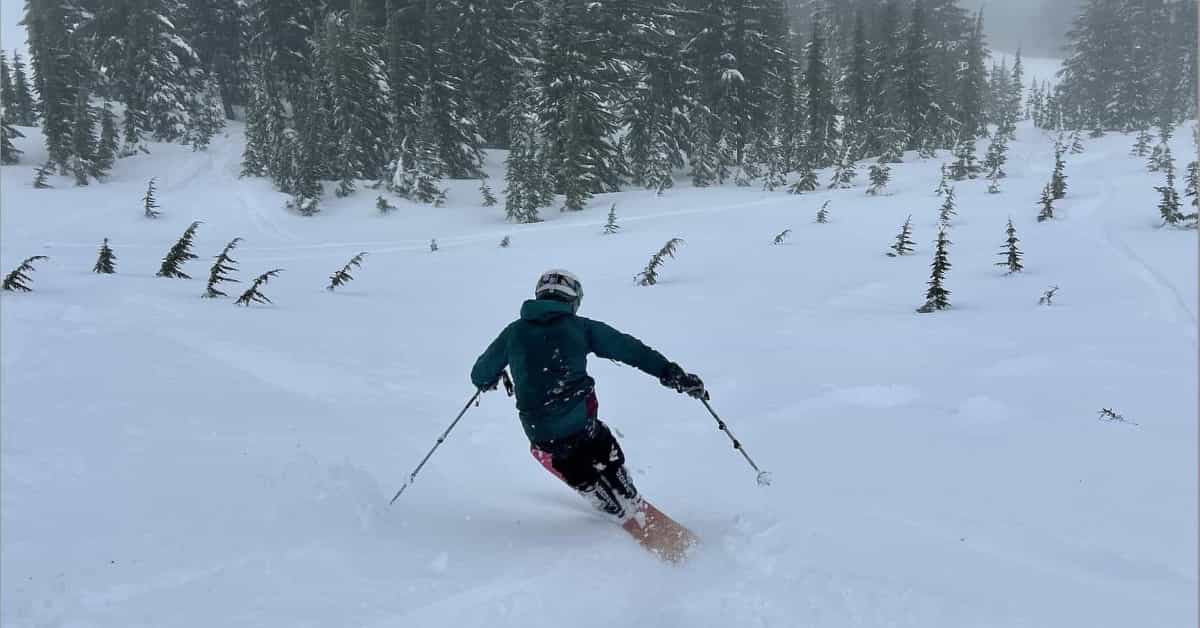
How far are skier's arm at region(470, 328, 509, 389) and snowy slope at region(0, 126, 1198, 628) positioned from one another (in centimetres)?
100

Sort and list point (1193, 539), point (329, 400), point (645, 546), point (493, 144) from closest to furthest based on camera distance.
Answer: point (1193, 539)
point (645, 546)
point (329, 400)
point (493, 144)

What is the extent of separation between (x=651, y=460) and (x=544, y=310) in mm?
2121

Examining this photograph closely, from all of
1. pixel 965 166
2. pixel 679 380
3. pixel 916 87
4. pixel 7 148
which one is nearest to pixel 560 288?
pixel 679 380

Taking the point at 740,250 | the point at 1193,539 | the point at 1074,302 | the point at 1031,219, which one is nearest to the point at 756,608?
the point at 1193,539

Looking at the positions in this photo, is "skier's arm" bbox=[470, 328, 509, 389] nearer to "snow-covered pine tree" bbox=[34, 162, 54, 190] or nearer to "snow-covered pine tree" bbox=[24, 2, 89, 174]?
"snow-covered pine tree" bbox=[34, 162, 54, 190]

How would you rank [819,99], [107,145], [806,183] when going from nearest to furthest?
[806,183]
[107,145]
[819,99]

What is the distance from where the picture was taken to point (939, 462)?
462 centimetres

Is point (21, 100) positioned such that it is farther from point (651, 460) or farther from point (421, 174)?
point (651, 460)

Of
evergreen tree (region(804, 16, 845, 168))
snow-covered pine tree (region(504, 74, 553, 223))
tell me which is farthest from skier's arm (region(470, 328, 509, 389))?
evergreen tree (region(804, 16, 845, 168))

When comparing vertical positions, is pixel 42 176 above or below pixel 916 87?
below

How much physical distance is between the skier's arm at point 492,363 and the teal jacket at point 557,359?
118mm

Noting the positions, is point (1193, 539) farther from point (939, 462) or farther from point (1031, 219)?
point (1031, 219)

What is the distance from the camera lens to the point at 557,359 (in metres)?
4.10

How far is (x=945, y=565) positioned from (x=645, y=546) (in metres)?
1.69
